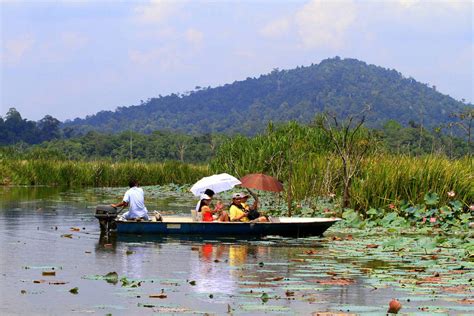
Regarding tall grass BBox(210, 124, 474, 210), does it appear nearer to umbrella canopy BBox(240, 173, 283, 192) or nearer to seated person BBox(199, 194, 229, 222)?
umbrella canopy BBox(240, 173, 283, 192)

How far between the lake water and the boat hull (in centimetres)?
23

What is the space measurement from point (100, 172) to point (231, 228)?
1306 inches

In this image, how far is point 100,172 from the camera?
52.8 meters

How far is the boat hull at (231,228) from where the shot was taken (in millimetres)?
20547

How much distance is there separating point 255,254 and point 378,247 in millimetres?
2567

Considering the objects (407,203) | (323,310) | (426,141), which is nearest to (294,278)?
(323,310)

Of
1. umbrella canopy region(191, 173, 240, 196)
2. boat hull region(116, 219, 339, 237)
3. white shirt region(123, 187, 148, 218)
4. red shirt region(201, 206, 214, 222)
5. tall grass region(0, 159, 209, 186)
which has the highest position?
tall grass region(0, 159, 209, 186)

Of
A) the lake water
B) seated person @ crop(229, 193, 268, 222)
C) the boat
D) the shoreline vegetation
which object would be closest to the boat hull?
the boat

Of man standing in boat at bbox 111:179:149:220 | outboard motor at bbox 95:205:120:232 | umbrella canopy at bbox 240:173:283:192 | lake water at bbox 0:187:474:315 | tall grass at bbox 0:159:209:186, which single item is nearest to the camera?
lake water at bbox 0:187:474:315

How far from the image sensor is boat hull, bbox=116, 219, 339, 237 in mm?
20547

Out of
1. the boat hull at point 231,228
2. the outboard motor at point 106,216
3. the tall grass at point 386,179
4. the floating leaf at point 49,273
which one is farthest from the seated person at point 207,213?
the floating leaf at point 49,273

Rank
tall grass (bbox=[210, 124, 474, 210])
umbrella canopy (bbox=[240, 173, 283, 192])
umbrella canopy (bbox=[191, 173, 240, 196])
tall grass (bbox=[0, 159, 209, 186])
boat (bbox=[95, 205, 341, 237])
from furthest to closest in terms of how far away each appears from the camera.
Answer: tall grass (bbox=[0, 159, 209, 186]) < tall grass (bbox=[210, 124, 474, 210]) < umbrella canopy (bbox=[240, 173, 283, 192]) < umbrella canopy (bbox=[191, 173, 240, 196]) < boat (bbox=[95, 205, 341, 237])

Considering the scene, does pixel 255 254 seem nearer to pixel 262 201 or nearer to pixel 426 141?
pixel 262 201

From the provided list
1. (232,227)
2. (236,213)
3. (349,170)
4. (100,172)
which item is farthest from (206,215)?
(100,172)
